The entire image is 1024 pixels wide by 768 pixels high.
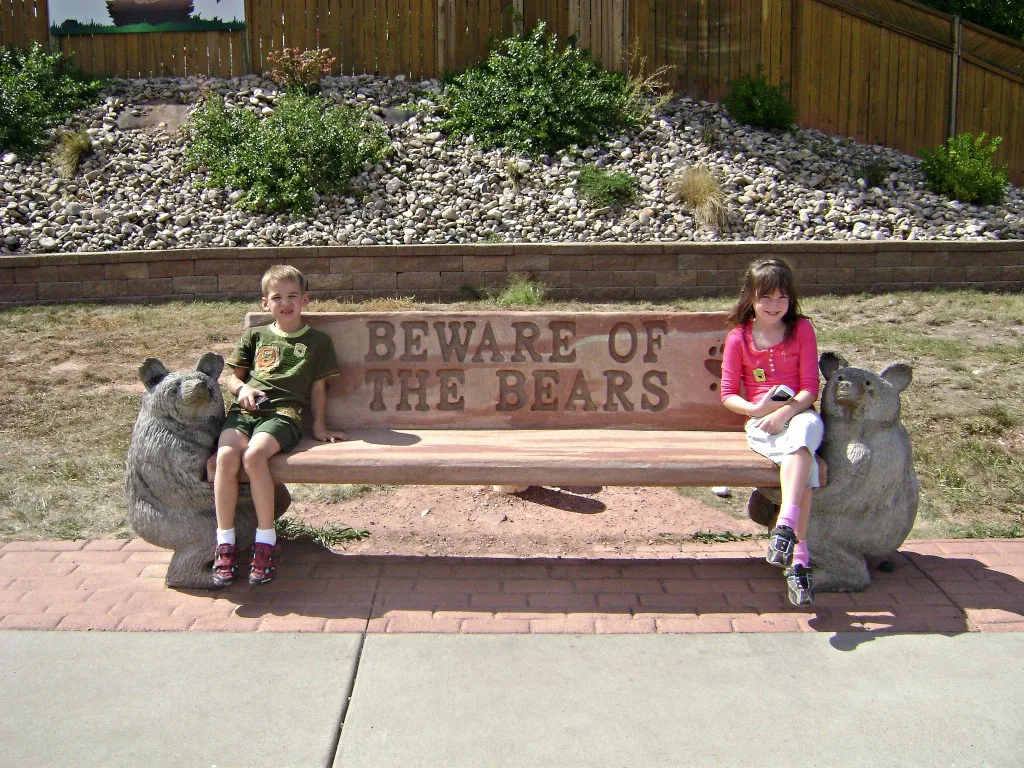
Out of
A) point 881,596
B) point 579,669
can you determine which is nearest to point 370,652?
point 579,669

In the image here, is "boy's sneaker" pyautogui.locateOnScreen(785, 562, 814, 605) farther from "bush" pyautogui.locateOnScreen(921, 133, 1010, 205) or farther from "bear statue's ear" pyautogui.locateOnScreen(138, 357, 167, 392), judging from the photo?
"bush" pyautogui.locateOnScreen(921, 133, 1010, 205)

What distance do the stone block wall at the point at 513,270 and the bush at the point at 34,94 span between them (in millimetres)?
3184

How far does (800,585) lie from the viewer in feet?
11.7

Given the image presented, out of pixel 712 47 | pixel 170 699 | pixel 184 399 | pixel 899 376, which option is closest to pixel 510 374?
pixel 184 399

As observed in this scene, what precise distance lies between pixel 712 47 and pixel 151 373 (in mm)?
10815

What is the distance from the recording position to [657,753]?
2.79 meters

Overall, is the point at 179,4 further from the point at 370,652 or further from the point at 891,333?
the point at 370,652

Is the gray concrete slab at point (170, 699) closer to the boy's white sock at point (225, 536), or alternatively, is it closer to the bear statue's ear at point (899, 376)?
the boy's white sock at point (225, 536)

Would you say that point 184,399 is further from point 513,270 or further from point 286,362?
point 513,270

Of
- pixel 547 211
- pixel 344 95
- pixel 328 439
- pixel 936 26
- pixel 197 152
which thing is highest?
pixel 936 26

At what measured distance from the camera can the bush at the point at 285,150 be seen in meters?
10.3

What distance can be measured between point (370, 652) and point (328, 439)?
44.4 inches

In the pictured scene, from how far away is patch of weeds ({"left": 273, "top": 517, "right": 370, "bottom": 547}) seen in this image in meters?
4.52

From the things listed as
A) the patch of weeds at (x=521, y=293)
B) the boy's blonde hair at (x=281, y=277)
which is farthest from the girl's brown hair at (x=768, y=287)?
the patch of weeds at (x=521, y=293)
